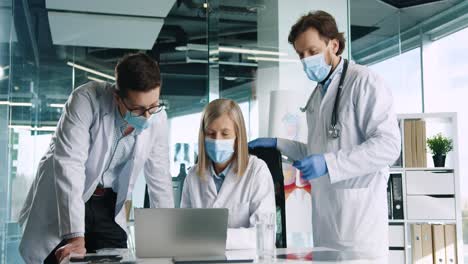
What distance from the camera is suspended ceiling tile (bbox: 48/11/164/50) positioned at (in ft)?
13.5

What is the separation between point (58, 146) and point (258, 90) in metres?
2.07

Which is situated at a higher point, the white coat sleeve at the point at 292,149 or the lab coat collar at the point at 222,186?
the white coat sleeve at the point at 292,149

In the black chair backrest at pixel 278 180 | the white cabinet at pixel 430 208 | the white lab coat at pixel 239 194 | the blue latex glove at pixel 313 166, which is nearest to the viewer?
the blue latex glove at pixel 313 166

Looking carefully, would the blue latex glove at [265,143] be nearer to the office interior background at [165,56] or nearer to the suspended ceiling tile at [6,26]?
the office interior background at [165,56]

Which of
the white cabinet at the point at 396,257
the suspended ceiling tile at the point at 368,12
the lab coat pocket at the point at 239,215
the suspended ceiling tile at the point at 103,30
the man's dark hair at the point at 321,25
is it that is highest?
the suspended ceiling tile at the point at 368,12

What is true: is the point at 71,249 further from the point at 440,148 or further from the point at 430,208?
the point at 440,148

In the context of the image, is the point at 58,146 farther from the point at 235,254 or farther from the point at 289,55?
the point at 289,55

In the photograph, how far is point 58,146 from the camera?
1.96 meters

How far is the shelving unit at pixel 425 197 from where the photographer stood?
400 centimetres

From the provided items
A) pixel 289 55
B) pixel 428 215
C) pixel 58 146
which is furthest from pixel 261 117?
pixel 58 146

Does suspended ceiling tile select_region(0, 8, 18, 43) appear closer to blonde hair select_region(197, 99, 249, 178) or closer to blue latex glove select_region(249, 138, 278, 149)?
blonde hair select_region(197, 99, 249, 178)

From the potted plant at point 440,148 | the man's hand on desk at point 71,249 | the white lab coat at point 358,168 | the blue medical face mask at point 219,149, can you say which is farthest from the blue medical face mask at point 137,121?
the potted plant at point 440,148

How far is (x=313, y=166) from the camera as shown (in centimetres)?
214

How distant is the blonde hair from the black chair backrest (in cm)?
16
